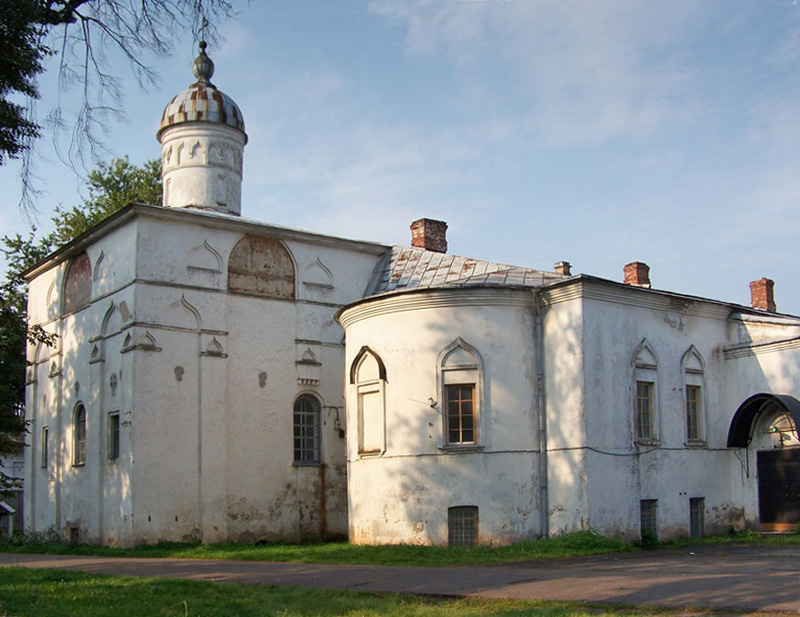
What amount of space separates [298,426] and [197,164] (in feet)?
24.8

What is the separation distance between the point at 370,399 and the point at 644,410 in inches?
216

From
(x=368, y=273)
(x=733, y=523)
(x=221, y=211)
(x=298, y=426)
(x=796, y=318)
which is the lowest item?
(x=733, y=523)

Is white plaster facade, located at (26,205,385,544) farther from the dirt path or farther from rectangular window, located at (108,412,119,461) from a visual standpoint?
the dirt path

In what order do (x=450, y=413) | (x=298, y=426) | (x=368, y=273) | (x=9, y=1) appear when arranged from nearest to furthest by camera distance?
(x=9, y=1) → (x=450, y=413) → (x=298, y=426) → (x=368, y=273)

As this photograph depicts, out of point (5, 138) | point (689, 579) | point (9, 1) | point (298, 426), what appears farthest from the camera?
point (298, 426)

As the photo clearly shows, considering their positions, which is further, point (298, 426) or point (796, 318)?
point (298, 426)

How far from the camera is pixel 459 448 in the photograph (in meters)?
17.4

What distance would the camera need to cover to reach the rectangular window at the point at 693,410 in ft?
63.1

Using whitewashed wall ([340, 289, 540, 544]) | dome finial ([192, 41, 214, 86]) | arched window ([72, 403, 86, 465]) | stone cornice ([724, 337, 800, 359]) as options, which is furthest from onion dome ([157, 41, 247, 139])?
stone cornice ([724, 337, 800, 359])

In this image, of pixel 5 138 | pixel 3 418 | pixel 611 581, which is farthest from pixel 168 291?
pixel 611 581

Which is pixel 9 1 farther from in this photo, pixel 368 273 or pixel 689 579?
pixel 368 273

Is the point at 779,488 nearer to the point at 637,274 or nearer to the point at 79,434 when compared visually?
the point at 637,274

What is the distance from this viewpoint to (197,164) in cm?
2425

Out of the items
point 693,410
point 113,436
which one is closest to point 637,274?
point 693,410
